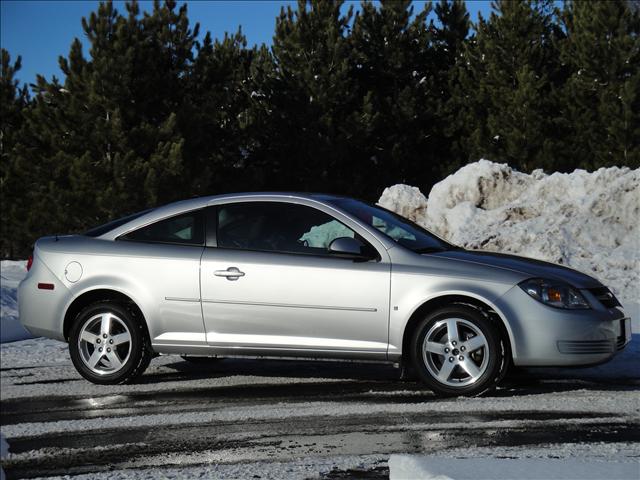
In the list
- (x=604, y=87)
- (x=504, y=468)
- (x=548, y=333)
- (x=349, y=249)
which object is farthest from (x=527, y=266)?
(x=604, y=87)

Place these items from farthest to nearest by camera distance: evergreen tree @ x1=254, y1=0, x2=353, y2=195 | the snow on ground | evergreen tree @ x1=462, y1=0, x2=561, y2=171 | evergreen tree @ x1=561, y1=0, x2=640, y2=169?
evergreen tree @ x1=254, y1=0, x2=353, y2=195
evergreen tree @ x1=462, y1=0, x2=561, y2=171
evergreen tree @ x1=561, y1=0, x2=640, y2=169
the snow on ground

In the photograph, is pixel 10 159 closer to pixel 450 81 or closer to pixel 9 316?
pixel 450 81

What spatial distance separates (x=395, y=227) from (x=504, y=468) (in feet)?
10.8

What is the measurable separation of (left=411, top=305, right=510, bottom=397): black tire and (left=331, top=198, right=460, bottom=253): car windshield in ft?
2.07

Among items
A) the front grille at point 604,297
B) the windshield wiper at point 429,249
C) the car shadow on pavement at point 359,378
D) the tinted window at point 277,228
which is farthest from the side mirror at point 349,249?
the front grille at point 604,297

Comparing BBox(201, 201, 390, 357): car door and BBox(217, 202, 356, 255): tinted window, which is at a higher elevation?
BBox(217, 202, 356, 255): tinted window

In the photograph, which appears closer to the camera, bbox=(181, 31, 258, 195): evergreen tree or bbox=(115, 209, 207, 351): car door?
bbox=(115, 209, 207, 351): car door

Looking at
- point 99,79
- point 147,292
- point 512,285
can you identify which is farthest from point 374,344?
point 99,79

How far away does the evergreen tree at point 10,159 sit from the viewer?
3409 cm

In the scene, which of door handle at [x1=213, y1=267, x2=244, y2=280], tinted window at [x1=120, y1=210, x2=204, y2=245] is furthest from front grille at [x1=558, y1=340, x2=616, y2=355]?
tinted window at [x1=120, y1=210, x2=204, y2=245]

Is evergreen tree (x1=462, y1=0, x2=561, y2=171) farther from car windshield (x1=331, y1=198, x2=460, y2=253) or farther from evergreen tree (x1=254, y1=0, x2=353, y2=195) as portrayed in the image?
car windshield (x1=331, y1=198, x2=460, y2=253)

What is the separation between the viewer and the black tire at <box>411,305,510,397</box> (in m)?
6.31

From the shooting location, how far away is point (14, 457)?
482 cm

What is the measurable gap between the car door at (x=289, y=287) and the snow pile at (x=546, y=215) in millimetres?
7193
